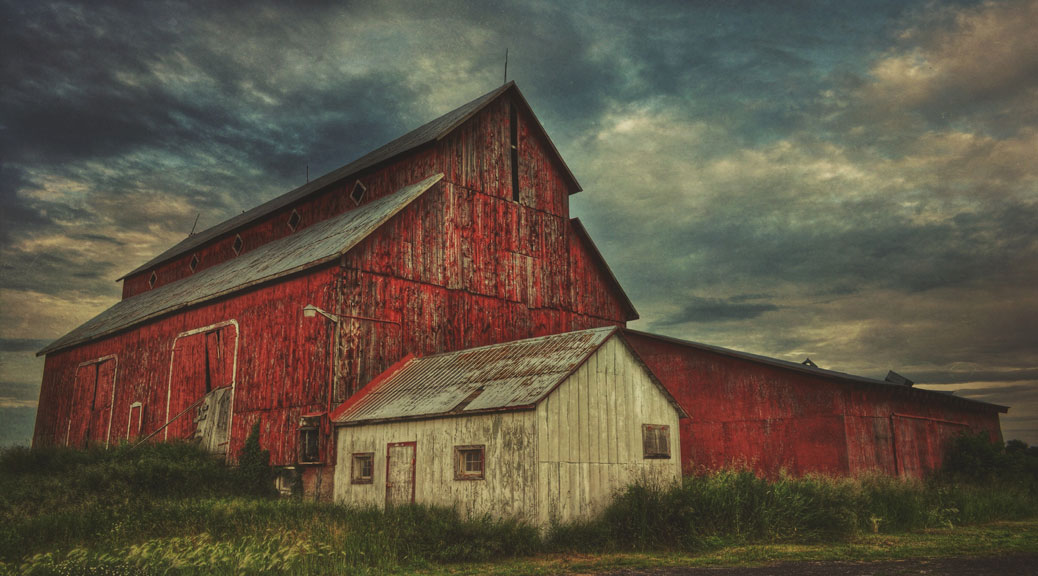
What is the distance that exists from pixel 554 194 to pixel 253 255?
1201 cm

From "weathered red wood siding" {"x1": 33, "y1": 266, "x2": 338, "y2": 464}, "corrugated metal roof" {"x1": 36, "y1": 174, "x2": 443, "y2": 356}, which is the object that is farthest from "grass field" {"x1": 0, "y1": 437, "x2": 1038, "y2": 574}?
"corrugated metal roof" {"x1": 36, "y1": 174, "x2": 443, "y2": 356}

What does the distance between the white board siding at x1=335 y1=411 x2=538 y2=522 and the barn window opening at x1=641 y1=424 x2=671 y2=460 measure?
132 inches

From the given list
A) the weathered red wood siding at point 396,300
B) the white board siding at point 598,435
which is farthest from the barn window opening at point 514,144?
the white board siding at point 598,435

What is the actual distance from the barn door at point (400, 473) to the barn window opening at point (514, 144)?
1185cm

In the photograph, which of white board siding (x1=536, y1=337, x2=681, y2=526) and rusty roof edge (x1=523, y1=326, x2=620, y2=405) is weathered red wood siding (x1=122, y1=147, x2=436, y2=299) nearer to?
rusty roof edge (x1=523, y1=326, x2=620, y2=405)

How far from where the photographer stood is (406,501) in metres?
17.1

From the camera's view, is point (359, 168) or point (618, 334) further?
point (359, 168)

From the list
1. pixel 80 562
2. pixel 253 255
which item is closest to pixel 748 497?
pixel 80 562

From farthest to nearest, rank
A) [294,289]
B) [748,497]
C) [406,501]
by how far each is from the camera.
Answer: [294,289] < [406,501] < [748,497]

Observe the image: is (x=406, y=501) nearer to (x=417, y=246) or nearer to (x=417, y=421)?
(x=417, y=421)

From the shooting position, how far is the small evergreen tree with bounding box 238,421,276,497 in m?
21.5

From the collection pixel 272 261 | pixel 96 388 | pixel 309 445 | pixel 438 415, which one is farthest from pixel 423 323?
pixel 96 388

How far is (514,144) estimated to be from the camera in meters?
27.3

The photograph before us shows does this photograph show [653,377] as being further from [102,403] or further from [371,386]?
[102,403]
